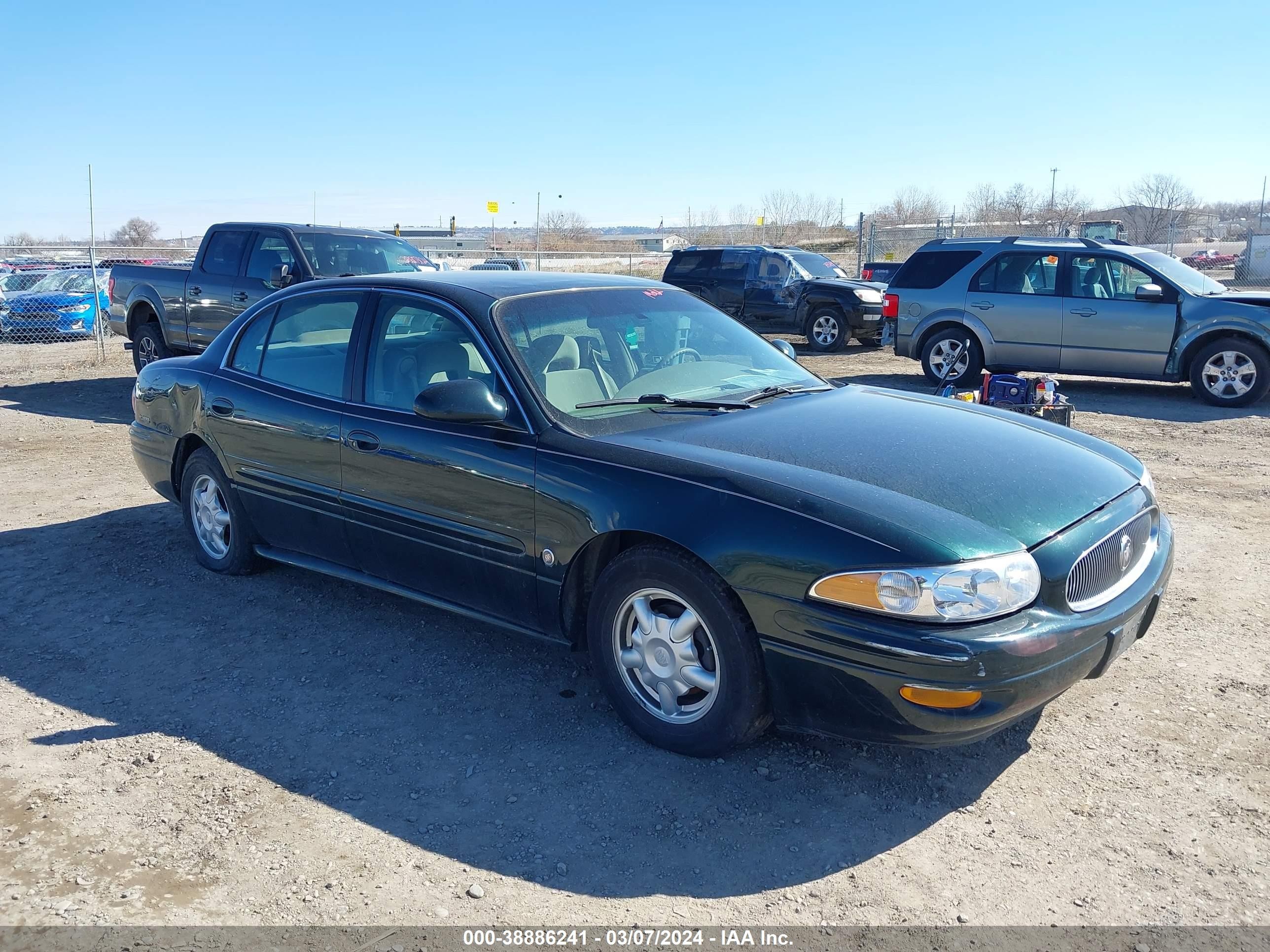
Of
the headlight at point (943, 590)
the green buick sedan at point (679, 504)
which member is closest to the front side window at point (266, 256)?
the green buick sedan at point (679, 504)

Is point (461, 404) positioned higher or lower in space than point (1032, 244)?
lower

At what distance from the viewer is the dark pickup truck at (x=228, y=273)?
1116cm

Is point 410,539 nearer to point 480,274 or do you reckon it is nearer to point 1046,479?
point 480,274

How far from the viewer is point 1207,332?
35.6 feet

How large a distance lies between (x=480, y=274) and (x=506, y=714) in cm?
209

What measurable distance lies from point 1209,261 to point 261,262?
35.1 m

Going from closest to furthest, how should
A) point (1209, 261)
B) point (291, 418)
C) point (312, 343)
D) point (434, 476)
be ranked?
point (434, 476) → point (291, 418) → point (312, 343) → point (1209, 261)

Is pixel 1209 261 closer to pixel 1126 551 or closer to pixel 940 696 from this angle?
pixel 1126 551

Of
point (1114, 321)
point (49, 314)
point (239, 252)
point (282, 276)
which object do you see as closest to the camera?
point (282, 276)

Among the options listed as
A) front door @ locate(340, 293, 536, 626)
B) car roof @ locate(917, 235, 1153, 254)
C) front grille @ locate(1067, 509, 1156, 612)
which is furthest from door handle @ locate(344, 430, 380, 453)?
car roof @ locate(917, 235, 1153, 254)

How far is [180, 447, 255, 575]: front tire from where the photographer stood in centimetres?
544

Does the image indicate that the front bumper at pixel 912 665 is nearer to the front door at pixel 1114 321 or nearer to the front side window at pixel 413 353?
the front side window at pixel 413 353

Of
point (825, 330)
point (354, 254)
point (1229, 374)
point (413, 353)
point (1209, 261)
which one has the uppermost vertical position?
point (1209, 261)

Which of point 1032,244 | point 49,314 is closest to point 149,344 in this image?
point 49,314
